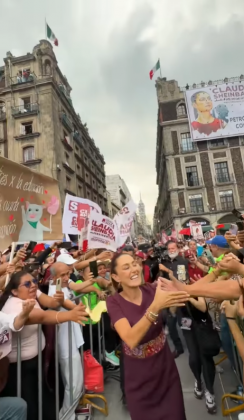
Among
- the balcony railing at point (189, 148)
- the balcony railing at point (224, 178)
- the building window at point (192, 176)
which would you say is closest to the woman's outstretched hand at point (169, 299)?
the building window at point (192, 176)

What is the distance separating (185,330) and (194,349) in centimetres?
24

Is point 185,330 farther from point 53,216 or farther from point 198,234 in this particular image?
point 198,234

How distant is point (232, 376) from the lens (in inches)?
154

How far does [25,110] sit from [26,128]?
56.4 inches

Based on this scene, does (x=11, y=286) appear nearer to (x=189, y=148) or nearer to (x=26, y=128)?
(x=26, y=128)

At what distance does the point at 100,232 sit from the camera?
4922 millimetres

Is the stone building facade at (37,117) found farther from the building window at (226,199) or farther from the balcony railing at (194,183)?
the building window at (226,199)

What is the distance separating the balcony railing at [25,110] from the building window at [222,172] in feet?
80.0

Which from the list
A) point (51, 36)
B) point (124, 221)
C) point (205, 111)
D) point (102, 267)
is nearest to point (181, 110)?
point (205, 111)

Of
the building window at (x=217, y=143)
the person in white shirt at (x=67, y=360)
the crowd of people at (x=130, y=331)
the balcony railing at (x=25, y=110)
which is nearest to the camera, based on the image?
the crowd of people at (x=130, y=331)

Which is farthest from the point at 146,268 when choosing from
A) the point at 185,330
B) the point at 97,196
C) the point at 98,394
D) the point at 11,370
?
the point at 97,196

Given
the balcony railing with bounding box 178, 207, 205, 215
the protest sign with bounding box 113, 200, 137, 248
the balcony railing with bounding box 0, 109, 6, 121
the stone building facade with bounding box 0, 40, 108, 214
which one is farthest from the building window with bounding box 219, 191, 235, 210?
the protest sign with bounding box 113, 200, 137, 248

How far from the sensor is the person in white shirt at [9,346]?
83.4 inches

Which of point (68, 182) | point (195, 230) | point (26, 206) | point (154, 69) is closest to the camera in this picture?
point (26, 206)
